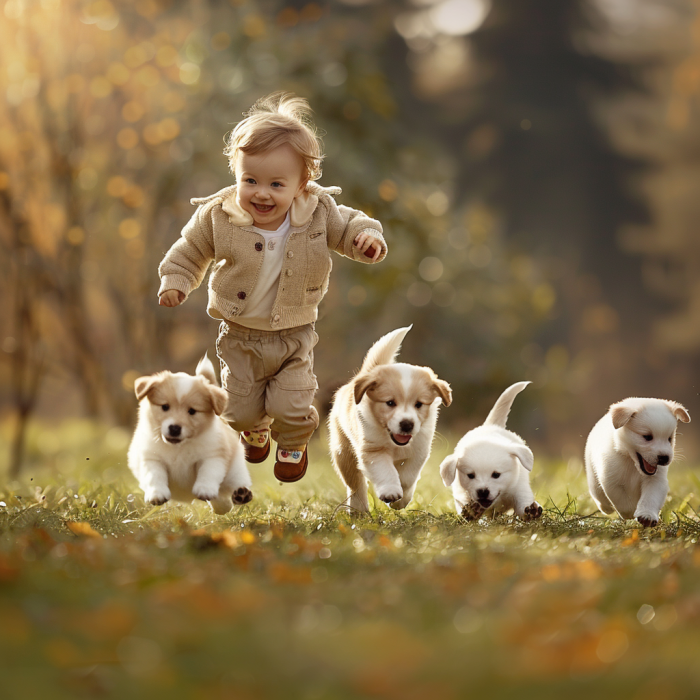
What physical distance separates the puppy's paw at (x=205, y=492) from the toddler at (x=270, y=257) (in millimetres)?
709

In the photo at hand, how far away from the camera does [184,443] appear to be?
401 centimetres

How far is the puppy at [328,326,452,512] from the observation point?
13.0 feet

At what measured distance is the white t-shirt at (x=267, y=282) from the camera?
423cm

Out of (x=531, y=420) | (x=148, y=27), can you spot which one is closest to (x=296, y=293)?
(x=148, y=27)

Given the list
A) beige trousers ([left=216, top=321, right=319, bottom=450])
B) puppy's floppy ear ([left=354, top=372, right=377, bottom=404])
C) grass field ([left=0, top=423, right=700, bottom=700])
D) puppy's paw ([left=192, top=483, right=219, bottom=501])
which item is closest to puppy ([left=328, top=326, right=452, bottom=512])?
puppy's floppy ear ([left=354, top=372, right=377, bottom=404])

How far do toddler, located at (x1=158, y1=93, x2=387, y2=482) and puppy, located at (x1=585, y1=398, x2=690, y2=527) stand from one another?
1.51 m

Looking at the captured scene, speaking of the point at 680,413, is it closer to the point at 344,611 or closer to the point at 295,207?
the point at 295,207

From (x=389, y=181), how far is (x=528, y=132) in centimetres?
361

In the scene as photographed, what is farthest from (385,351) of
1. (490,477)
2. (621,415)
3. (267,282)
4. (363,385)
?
(621,415)

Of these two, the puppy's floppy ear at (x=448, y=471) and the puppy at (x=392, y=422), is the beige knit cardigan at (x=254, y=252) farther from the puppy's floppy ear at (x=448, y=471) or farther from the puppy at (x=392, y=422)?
the puppy's floppy ear at (x=448, y=471)

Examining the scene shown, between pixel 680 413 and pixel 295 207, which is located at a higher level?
pixel 295 207

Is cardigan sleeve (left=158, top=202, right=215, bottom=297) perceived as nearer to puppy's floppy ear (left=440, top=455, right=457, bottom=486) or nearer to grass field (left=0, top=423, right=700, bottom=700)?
grass field (left=0, top=423, right=700, bottom=700)

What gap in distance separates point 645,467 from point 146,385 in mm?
2484

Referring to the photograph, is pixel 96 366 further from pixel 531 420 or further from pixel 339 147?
pixel 531 420
